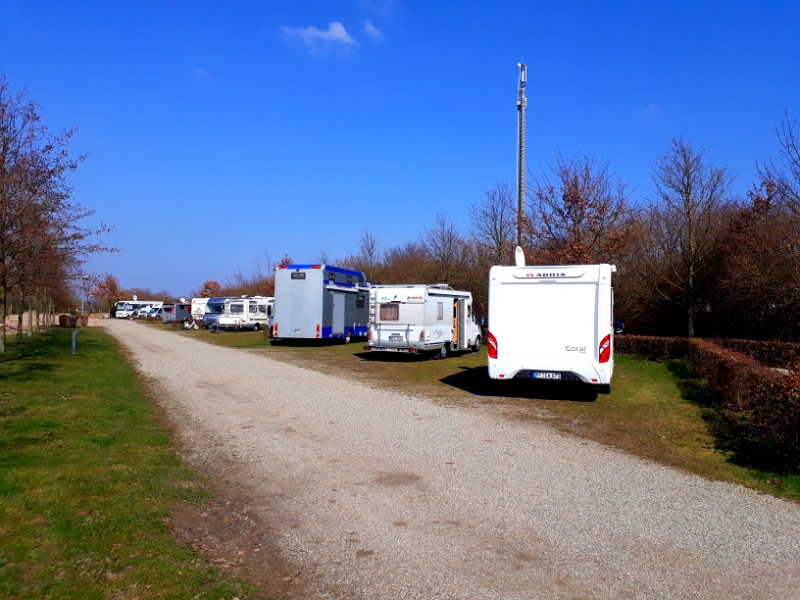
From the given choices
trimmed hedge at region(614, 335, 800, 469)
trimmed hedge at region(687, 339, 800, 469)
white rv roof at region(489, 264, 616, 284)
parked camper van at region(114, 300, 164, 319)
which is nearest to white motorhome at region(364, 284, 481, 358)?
trimmed hedge at region(614, 335, 800, 469)

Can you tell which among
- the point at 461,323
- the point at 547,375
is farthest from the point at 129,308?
the point at 547,375

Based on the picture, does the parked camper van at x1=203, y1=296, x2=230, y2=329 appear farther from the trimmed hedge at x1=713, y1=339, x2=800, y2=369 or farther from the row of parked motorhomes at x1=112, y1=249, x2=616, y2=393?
the trimmed hedge at x1=713, y1=339, x2=800, y2=369

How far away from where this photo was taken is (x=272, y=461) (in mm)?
7629

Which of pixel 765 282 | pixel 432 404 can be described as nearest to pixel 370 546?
pixel 432 404

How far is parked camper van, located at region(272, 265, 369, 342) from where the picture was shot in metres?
27.6

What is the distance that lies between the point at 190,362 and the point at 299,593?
1752 cm

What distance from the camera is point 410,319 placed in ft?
69.0

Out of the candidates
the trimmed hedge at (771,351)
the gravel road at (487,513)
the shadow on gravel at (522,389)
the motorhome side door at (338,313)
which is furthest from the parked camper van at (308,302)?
the gravel road at (487,513)

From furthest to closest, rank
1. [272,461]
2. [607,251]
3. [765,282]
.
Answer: [607,251], [765,282], [272,461]

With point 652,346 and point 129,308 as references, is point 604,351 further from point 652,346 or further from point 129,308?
point 129,308

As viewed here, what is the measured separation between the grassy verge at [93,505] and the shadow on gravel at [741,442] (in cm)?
627

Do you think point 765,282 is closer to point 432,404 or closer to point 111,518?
point 432,404

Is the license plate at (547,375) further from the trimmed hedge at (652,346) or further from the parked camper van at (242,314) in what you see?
the parked camper van at (242,314)

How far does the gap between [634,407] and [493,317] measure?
313 cm
